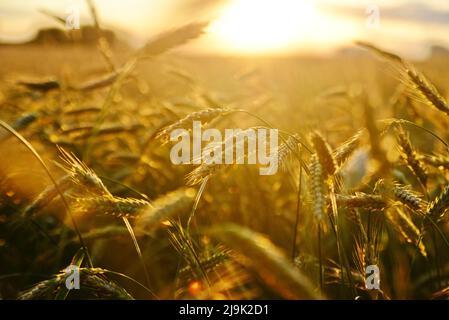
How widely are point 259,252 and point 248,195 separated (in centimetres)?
159

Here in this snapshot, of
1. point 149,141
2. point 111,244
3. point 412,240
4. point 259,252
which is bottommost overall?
point 259,252

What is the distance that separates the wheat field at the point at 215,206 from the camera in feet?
3.52

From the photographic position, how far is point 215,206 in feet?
7.34

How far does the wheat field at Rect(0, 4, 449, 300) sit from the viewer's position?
107cm

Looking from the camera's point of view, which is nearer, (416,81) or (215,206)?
(416,81)

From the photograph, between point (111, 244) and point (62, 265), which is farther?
point (111, 244)

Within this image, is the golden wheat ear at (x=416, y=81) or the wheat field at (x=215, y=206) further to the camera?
the golden wheat ear at (x=416, y=81)

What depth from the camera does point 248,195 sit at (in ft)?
7.59

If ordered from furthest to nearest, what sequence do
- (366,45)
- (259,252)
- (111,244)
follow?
(111,244), (366,45), (259,252)

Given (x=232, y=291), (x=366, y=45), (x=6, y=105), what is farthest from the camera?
(x=6, y=105)

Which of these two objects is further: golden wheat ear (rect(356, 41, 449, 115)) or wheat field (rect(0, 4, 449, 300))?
golden wheat ear (rect(356, 41, 449, 115))
